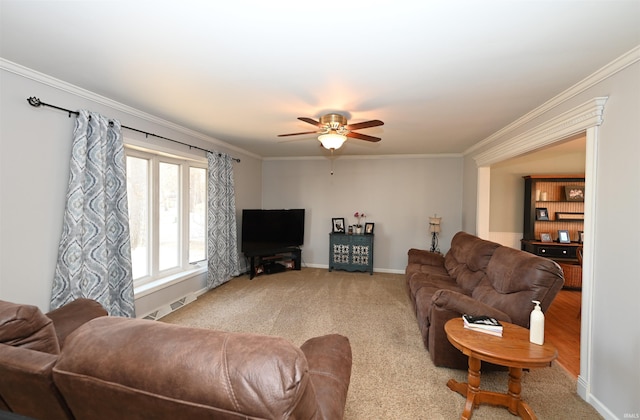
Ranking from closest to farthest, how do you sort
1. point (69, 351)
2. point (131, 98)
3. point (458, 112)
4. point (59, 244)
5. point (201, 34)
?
point (69, 351) < point (201, 34) < point (59, 244) < point (131, 98) < point (458, 112)

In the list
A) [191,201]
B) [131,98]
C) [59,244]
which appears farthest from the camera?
[191,201]

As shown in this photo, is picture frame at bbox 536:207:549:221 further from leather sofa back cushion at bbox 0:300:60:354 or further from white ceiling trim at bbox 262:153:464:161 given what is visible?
leather sofa back cushion at bbox 0:300:60:354

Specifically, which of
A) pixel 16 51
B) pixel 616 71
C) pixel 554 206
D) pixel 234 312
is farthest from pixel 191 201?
pixel 554 206

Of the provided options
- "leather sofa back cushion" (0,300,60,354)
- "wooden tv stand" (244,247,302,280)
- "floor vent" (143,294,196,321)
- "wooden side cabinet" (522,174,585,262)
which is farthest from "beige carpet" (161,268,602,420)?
"wooden side cabinet" (522,174,585,262)

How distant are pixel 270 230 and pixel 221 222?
1079mm

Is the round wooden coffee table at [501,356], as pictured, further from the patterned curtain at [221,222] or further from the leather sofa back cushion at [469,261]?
the patterned curtain at [221,222]

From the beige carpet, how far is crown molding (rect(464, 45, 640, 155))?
2.35 meters

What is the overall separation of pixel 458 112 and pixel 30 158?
12.6ft

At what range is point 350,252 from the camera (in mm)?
5457

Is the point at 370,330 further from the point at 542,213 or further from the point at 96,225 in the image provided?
the point at 542,213

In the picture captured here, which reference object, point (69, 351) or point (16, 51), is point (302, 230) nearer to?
point (16, 51)

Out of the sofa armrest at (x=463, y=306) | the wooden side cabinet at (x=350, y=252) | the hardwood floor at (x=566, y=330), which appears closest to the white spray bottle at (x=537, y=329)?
the sofa armrest at (x=463, y=306)

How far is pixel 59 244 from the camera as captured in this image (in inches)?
91.4

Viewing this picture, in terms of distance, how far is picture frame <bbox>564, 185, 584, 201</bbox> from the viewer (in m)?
4.65
